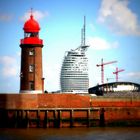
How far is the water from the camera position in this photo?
3681cm

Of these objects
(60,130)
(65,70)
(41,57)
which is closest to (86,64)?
(65,70)

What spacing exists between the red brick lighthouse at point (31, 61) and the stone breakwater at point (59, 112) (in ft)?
8.56

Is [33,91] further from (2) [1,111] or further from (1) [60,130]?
(1) [60,130]

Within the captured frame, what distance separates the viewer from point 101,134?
1558 inches

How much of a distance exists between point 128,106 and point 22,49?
13849 millimetres

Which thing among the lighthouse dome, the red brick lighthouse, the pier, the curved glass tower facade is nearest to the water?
the pier

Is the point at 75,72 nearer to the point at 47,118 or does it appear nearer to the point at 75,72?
the point at 75,72

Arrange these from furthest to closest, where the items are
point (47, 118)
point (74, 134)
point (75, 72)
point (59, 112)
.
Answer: point (75, 72) < point (59, 112) < point (47, 118) < point (74, 134)

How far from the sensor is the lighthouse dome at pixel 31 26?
48812 millimetres

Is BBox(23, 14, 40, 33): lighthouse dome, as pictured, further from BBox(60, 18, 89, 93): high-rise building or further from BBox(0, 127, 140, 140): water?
BBox(60, 18, 89, 93): high-rise building

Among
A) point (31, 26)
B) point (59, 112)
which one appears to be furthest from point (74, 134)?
point (31, 26)

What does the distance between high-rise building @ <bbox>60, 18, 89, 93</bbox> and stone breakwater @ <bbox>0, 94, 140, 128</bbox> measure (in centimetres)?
5716

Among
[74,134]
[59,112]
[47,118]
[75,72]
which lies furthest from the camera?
[75,72]

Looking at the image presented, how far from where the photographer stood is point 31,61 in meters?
49.4
